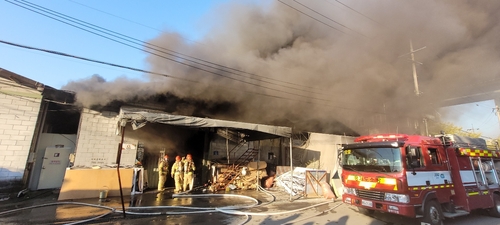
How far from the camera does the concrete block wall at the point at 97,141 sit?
7.74 m

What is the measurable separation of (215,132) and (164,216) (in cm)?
572

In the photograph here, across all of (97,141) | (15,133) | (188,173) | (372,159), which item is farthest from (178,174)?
(372,159)

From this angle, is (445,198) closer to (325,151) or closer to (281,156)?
(325,151)

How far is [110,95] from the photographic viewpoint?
772cm

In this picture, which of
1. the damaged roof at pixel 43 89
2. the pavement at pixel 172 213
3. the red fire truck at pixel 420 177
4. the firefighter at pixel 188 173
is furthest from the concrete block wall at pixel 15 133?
the red fire truck at pixel 420 177

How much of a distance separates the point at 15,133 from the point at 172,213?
567 cm

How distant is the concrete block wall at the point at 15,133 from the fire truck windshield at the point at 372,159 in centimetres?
921

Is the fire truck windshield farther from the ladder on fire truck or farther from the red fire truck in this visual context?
the ladder on fire truck

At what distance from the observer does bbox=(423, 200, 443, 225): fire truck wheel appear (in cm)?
448

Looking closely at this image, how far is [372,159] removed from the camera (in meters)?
5.07

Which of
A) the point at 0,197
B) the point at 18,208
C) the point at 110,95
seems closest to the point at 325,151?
the point at 110,95

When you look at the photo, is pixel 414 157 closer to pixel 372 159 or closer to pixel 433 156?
pixel 372 159

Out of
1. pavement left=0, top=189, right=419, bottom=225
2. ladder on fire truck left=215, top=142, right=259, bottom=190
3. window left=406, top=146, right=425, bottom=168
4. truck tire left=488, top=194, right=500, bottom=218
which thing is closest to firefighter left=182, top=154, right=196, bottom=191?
ladder on fire truck left=215, top=142, right=259, bottom=190

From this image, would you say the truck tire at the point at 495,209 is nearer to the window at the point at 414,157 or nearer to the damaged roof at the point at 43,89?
the window at the point at 414,157
